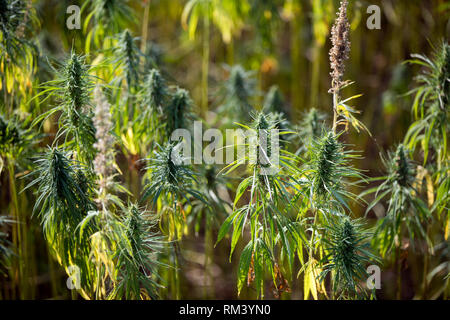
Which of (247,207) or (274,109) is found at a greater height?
(274,109)

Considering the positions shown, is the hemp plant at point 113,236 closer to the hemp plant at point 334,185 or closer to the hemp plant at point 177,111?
the hemp plant at point 177,111

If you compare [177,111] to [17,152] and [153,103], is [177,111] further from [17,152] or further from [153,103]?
[17,152]

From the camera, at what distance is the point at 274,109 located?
1685mm

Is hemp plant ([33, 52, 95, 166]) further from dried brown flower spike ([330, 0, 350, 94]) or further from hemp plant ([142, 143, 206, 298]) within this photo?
dried brown flower spike ([330, 0, 350, 94])

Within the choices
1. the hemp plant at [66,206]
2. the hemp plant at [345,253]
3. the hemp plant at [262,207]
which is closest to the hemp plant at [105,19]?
the hemp plant at [66,206]

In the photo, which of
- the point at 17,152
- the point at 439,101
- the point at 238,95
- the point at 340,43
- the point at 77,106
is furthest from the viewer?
the point at 238,95

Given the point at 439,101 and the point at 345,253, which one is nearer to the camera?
the point at 345,253

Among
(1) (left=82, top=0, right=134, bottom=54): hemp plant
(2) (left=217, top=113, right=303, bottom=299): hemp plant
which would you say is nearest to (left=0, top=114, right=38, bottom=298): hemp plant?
(1) (left=82, top=0, right=134, bottom=54): hemp plant

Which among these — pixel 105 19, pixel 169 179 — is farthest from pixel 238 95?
pixel 169 179

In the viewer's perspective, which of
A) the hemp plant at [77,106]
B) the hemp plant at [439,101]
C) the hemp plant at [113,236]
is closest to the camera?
the hemp plant at [113,236]

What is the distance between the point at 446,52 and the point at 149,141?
3.15 feet

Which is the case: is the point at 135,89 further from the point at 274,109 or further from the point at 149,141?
the point at 274,109

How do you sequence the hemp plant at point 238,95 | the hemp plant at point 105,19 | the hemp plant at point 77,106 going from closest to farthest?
the hemp plant at point 77,106 → the hemp plant at point 105,19 → the hemp plant at point 238,95
